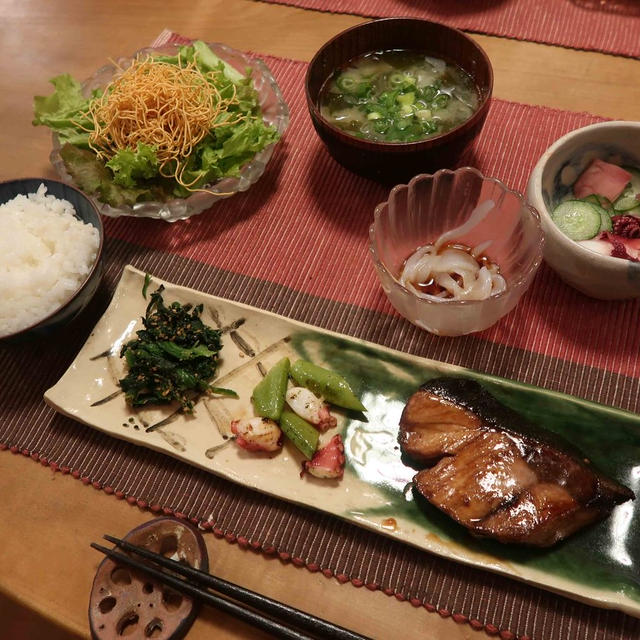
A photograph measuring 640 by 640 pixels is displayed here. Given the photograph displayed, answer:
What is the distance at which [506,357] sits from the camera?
1.99 metres

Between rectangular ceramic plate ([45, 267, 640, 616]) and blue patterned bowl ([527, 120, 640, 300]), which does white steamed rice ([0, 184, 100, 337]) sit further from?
blue patterned bowl ([527, 120, 640, 300])

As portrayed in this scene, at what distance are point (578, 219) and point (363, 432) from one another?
1.05 meters

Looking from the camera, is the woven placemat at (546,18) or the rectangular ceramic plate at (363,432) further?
the woven placemat at (546,18)

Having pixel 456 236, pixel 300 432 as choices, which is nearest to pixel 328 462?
pixel 300 432

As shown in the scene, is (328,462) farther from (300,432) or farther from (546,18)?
(546,18)

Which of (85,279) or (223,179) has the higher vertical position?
(223,179)

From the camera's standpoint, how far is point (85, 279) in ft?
6.68

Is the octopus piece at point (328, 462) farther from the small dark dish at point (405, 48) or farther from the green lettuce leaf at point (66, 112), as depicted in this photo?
the green lettuce leaf at point (66, 112)

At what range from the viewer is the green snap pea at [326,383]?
184 centimetres

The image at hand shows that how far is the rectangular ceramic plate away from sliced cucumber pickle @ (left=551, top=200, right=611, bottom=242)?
571 mm

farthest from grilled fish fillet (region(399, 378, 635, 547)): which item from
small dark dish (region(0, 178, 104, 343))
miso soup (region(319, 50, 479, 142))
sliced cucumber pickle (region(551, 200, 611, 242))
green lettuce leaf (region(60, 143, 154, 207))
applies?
green lettuce leaf (region(60, 143, 154, 207))

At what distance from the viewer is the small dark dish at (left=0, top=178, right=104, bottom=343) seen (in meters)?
1.94

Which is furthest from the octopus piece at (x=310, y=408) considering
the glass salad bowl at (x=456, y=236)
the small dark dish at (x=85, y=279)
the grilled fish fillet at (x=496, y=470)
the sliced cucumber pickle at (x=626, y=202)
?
the sliced cucumber pickle at (x=626, y=202)

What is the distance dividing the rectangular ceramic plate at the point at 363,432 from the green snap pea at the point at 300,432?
0.06 meters
